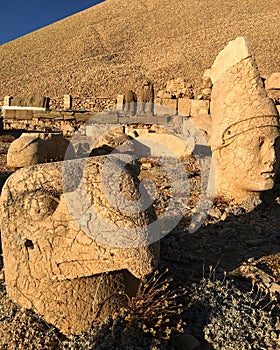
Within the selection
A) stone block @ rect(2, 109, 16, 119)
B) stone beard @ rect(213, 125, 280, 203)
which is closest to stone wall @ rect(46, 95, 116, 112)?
stone block @ rect(2, 109, 16, 119)

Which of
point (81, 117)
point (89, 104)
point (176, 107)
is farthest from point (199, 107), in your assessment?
point (89, 104)

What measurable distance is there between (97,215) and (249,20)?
47.2 metres

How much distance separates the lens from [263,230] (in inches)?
Answer: 184

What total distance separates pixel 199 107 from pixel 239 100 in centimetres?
480

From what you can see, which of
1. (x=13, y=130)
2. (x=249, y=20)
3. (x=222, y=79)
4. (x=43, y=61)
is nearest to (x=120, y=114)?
(x=13, y=130)

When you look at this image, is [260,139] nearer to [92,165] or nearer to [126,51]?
[92,165]

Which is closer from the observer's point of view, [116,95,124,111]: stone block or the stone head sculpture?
the stone head sculpture

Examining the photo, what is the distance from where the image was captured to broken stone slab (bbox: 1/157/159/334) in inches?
93.3

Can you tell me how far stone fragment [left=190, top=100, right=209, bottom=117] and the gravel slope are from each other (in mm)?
15155

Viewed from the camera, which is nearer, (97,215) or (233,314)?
(97,215)

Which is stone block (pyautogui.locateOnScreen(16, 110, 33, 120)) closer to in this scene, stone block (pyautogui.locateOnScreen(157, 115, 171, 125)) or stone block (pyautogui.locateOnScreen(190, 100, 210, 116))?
stone block (pyautogui.locateOnScreen(157, 115, 171, 125))

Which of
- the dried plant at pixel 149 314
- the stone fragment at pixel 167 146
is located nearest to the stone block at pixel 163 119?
the stone fragment at pixel 167 146

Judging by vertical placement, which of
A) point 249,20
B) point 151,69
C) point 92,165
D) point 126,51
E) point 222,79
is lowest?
point 92,165

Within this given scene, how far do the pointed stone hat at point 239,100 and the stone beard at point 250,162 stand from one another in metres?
0.10
